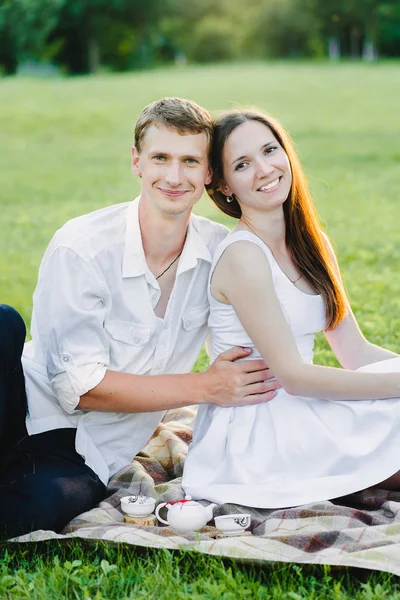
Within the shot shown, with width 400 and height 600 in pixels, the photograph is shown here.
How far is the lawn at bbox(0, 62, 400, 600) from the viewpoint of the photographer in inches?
130

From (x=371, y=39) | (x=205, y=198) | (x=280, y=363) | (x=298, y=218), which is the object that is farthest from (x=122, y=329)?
(x=371, y=39)

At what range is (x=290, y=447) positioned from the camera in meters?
3.87

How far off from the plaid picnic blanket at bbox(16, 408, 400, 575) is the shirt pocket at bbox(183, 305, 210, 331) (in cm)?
66

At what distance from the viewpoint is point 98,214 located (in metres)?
4.16

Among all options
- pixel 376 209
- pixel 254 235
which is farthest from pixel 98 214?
pixel 376 209

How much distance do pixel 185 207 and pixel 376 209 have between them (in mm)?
8663

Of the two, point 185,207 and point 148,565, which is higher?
point 185,207

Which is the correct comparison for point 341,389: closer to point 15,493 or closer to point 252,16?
point 15,493

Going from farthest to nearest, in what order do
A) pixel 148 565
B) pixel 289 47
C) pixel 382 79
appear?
pixel 289 47 < pixel 382 79 < pixel 148 565

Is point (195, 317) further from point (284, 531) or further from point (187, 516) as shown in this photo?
point (284, 531)

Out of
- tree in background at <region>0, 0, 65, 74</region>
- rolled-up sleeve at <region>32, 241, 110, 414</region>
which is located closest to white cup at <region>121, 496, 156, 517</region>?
rolled-up sleeve at <region>32, 241, 110, 414</region>

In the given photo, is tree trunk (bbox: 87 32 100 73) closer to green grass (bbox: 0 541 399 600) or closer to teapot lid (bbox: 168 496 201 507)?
teapot lid (bbox: 168 496 201 507)

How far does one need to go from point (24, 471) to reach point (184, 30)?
66.3 metres

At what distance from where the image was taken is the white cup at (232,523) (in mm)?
3611
